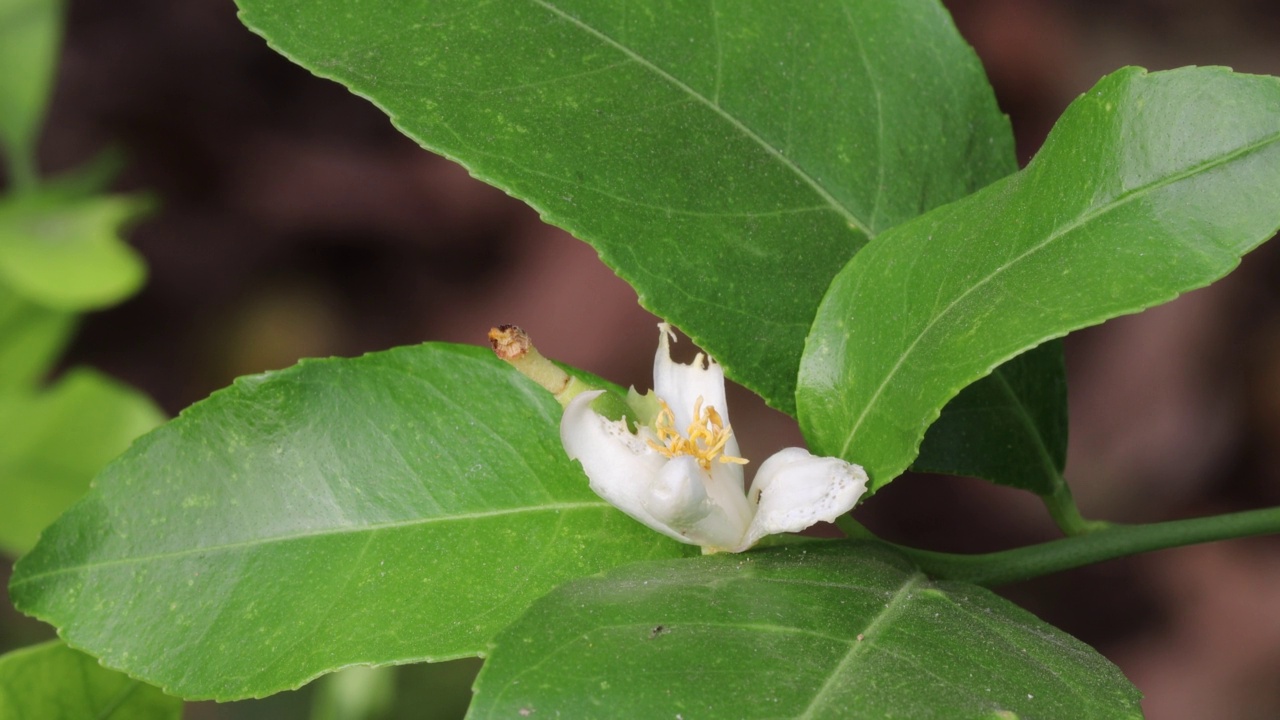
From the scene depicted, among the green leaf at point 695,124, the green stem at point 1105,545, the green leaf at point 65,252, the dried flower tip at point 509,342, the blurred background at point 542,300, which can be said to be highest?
the green leaf at point 695,124

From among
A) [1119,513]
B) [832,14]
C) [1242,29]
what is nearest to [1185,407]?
[1119,513]

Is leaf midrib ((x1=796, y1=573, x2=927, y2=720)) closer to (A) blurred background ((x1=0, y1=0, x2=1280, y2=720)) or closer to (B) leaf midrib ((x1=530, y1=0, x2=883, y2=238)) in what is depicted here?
(B) leaf midrib ((x1=530, y1=0, x2=883, y2=238))

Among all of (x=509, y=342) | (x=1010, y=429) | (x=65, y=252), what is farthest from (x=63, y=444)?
(x=1010, y=429)

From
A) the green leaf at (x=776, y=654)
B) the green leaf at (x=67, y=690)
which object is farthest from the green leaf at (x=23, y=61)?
the green leaf at (x=776, y=654)

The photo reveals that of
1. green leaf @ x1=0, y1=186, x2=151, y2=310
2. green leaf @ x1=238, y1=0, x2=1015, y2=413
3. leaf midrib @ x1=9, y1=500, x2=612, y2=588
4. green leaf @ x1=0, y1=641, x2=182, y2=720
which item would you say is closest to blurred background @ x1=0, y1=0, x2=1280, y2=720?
green leaf @ x1=0, y1=186, x2=151, y2=310

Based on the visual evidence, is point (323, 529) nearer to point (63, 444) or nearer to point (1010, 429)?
point (1010, 429)

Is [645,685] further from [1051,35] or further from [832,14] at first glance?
[1051,35]

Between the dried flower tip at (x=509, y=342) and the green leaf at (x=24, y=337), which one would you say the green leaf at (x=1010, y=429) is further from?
the green leaf at (x=24, y=337)
